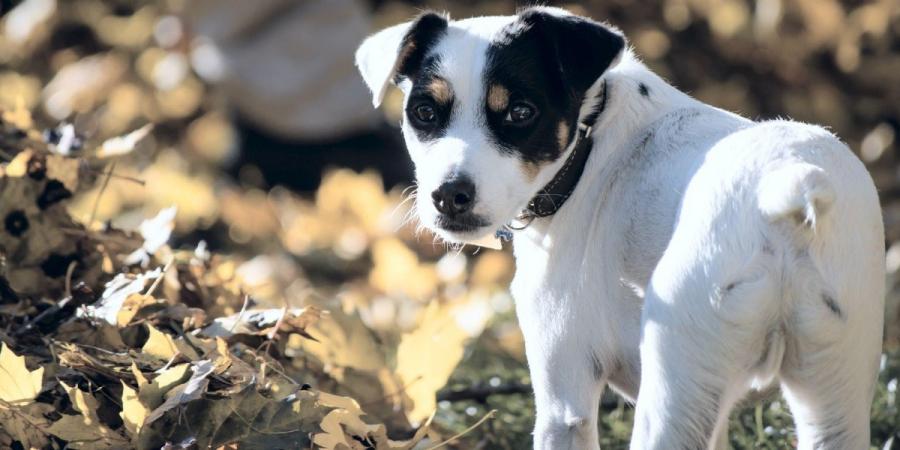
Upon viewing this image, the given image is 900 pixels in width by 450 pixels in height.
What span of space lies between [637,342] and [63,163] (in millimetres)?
1518

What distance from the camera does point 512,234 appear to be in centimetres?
292

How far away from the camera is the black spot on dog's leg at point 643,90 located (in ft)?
9.20

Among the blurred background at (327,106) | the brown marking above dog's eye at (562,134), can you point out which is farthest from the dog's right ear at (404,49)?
the blurred background at (327,106)

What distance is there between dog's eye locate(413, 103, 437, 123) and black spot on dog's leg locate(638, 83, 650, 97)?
0.44 metres

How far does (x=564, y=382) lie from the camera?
262 centimetres

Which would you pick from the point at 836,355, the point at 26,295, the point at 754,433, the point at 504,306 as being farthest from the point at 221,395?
the point at 504,306

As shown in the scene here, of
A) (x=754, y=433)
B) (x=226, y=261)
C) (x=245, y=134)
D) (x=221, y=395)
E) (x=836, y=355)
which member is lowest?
(x=245, y=134)

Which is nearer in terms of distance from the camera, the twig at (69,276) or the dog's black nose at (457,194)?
the dog's black nose at (457,194)

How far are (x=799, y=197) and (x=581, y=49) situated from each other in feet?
2.10

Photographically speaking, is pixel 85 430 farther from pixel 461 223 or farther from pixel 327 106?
pixel 327 106

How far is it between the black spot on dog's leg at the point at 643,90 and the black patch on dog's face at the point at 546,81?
0.17 metres

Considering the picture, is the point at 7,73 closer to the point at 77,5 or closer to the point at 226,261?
the point at 77,5

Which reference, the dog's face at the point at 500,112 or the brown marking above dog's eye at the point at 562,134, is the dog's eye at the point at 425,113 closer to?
the dog's face at the point at 500,112

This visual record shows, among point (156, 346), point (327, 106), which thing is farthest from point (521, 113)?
point (327, 106)
